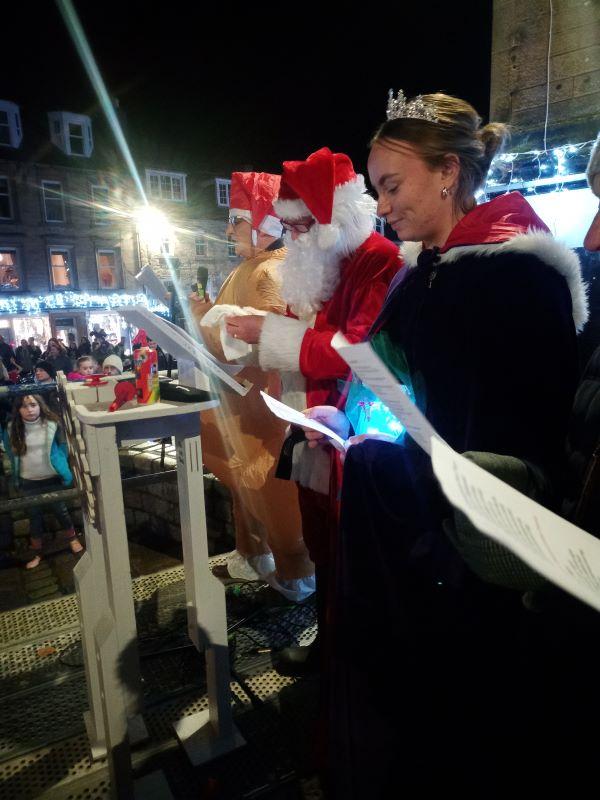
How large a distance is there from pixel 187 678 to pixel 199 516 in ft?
3.70

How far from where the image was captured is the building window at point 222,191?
71.6ft

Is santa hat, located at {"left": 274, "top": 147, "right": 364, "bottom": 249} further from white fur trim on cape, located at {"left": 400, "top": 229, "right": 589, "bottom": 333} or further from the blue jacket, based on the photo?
the blue jacket

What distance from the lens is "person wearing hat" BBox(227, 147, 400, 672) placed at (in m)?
2.15

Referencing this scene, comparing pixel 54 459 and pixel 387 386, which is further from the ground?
pixel 387 386

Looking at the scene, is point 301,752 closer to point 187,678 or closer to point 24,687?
point 187,678

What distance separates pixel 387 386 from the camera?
80 cm

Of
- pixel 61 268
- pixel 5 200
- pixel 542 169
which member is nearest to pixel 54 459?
pixel 542 169

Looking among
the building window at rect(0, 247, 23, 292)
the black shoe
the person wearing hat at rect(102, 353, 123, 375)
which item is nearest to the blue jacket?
the person wearing hat at rect(102, 353, 123, 375)

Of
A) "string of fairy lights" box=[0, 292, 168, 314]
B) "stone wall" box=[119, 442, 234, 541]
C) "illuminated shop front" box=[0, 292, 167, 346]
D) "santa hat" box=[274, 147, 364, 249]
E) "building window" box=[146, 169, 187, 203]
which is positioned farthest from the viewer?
"building window" box=[146, 169, 187, 203]

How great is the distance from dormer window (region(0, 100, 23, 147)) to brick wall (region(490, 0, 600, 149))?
21.2 meters

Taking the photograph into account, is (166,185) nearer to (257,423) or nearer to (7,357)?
(7,357)

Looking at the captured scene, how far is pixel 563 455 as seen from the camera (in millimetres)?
1259

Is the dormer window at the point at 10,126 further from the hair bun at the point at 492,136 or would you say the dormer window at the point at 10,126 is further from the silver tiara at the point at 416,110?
the hair bun at the point at 492,136

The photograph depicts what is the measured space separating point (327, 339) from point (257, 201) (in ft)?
4.61
